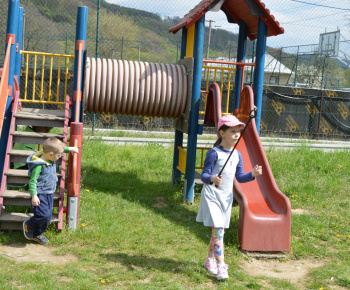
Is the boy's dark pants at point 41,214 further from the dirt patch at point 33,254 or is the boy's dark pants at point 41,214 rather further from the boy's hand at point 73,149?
the boy's hand at point 73,149

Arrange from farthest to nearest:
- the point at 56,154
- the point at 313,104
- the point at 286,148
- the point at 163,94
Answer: the point at 313,104, the point at 286,148, the point at 163,94, the point at 56,154

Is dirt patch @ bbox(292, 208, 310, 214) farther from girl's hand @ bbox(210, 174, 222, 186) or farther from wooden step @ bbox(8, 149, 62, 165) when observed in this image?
wooden step @ bbox(8, 149, 62, 165)

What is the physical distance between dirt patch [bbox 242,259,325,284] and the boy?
2192 millimetres

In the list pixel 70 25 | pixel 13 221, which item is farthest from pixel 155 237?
pixel 70 25

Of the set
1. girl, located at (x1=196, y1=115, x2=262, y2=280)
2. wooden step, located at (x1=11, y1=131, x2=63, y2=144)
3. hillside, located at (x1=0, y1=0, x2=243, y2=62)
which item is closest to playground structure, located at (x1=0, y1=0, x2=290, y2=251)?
wooden step, located at (x1=11, y1=131, x2=63, y2=144)

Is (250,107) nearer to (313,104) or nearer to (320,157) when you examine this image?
(320,157)

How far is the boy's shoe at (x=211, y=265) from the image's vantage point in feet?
14.6

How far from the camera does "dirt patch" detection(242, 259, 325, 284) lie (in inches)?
185

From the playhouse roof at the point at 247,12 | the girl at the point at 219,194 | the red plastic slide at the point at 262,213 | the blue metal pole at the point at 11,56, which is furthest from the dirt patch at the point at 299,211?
the blue metal pole at the point at 11,56

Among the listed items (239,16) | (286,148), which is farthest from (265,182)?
(286,148)

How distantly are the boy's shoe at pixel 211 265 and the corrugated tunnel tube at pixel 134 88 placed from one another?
11.2ft

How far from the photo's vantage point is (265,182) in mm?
6098

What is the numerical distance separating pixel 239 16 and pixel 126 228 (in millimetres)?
4305

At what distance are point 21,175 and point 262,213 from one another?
2894 mm
